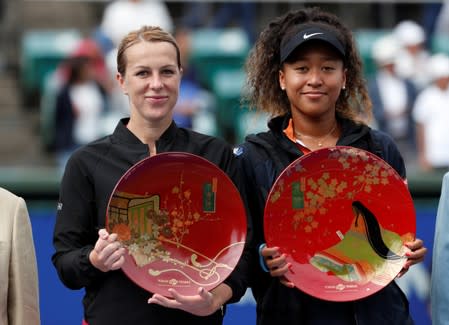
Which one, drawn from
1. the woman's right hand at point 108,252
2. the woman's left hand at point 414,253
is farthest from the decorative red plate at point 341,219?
the woman's right hand at point 108,252

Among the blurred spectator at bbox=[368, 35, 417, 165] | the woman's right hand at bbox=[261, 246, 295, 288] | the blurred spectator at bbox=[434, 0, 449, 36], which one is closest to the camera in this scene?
the woman's right hand at bbox=[261, 246, 295, 288]

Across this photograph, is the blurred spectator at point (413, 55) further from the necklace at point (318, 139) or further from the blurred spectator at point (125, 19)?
the necklace at point (318, 139)

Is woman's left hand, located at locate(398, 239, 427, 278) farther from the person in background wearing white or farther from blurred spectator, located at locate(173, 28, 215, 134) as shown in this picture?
blurred spectator, located at locate(173, 28, 215, 134)

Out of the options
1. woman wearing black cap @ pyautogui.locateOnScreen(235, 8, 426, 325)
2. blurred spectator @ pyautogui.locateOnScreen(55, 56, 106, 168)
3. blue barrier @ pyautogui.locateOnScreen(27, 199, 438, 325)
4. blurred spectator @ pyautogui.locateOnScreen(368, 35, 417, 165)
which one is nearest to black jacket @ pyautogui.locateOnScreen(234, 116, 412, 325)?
woman wearing black cap @ pyautogui.locateOnScreen(235, 8, 426, 325)

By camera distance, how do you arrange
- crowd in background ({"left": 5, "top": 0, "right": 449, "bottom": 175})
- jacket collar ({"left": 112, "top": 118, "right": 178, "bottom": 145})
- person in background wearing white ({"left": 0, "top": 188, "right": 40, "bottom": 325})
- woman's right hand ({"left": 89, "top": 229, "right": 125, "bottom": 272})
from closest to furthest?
woman's right hand ({"left": 89, "top": 229, "right": 125, "bottom": 272}) < person in background wearing white ({"left": 0, "top": 188, "right": 40, "bottom": 325}) < jacket collar ({"left": 112, "top": 118, "right": 178, "bottom": 145}) < crowd in background ({"left": 5, "top": 0, "right": 449, "bottom": 175})

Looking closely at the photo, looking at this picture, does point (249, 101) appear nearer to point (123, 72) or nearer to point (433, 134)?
point (123, 72)

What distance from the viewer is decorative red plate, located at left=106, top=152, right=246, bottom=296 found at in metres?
3.76

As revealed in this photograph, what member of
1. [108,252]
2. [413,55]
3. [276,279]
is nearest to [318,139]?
[276,279]

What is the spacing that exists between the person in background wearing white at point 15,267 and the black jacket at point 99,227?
0.12 meters

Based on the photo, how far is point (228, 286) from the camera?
3.79 m

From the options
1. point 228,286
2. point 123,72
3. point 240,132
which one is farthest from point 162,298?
point 240,132

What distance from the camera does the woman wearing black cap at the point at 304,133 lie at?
3.94 meters

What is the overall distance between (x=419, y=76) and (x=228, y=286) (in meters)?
6.97

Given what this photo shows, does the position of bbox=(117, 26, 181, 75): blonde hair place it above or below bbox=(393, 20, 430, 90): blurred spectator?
above
